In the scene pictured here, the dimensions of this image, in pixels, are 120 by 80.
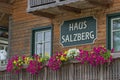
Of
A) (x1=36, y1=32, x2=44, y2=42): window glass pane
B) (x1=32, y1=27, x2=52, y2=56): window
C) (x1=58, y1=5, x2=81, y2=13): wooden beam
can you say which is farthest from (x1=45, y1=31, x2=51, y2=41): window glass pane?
(x1=58, y1=5, x2=81, y2=13): wooden beam

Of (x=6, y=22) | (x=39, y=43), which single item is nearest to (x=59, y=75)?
(x=39, y=43)

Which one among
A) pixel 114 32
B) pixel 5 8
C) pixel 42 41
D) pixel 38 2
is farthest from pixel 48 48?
pixel 114 32

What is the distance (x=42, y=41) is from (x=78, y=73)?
5627 millimetres

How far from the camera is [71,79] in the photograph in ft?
55.3

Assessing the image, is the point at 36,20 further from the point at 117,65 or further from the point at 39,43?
the point at 117,65

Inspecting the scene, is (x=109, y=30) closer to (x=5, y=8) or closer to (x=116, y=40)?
(x=116, y=40)

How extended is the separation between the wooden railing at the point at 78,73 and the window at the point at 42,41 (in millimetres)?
2947

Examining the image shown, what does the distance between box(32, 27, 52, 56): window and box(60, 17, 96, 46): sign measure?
0.96m

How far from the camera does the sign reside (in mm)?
19828

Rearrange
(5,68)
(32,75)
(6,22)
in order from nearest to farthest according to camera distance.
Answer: (32,75)
(5,68)
(6,22)

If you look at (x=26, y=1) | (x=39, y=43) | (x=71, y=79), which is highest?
(x=26, y=1)

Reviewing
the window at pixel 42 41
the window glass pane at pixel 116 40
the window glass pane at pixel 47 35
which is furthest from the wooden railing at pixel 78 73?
the window glass pane at pixel 47 35

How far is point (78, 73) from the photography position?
16.7 m

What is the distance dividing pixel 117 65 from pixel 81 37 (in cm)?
484
